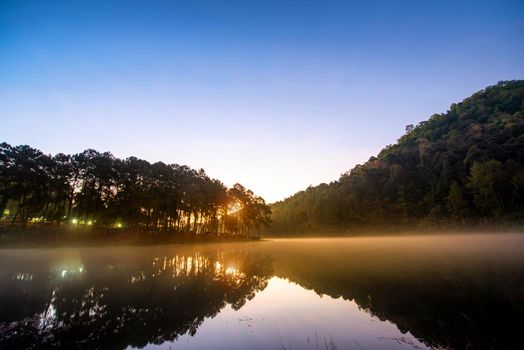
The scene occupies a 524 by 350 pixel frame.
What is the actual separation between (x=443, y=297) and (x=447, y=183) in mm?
97904

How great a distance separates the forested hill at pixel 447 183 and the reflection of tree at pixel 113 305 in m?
81.0

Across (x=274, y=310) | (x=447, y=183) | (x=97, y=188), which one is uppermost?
(x=447, y=183)

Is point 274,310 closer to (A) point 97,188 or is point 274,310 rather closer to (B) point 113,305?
(B) point 113,305

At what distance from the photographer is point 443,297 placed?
47.6 ft

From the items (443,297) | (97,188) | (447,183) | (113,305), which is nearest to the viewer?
(443,297)

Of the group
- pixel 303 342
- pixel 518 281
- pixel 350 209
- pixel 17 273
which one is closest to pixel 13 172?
pixel 17 273

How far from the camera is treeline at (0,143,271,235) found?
2099 inches

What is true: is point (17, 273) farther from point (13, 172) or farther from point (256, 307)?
point (13, 172)

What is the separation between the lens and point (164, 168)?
73312mm

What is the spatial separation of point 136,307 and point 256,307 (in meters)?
6.34

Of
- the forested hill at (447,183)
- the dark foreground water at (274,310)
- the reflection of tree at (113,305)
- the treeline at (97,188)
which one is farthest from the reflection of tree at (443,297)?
the forested hill at (447,183)

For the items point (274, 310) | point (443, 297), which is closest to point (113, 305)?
point (274, 310)

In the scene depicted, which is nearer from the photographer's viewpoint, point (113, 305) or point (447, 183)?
point (113, 305)

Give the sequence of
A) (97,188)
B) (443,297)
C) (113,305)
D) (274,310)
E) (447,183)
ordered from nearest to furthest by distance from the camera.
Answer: (443,297)
(274,310)
(113,305)
(97,188)
(447,183)
